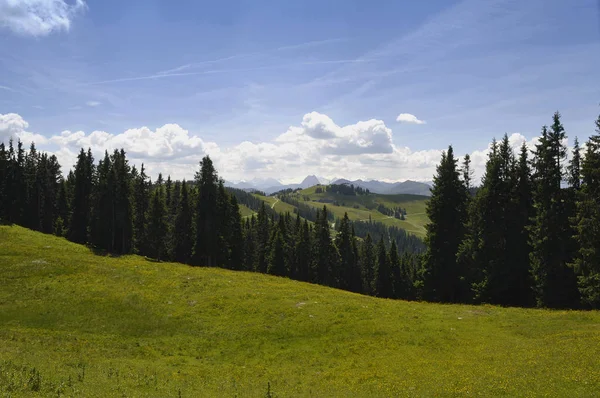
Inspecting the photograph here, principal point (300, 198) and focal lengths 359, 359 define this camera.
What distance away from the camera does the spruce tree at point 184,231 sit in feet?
260

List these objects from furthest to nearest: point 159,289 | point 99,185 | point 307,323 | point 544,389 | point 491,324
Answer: point 99,185
point 159,289
point 307,323
point 491,324
point 544,389

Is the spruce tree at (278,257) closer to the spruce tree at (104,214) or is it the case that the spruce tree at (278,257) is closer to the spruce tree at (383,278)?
the spruce tree at (383,278)

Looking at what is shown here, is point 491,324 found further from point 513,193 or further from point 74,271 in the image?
point 74,271

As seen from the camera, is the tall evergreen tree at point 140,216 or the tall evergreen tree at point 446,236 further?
the tall evergreen tree at point 140,216

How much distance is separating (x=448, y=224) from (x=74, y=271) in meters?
48.0

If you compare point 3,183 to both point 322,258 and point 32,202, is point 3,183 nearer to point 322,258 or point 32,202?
point 32,202

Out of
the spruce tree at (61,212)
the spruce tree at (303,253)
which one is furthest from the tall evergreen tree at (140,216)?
the spruce tree at (303,253)

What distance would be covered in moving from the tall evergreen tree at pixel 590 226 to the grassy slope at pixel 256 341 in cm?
499

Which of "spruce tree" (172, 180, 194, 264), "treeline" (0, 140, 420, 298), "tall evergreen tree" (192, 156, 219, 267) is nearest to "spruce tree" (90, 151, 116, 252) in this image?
"treeline" (0, 140, 420, 298)

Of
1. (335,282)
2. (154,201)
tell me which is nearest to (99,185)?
(154,201)

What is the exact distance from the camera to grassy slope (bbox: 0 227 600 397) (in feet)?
61.0

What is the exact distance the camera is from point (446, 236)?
48.2 meters

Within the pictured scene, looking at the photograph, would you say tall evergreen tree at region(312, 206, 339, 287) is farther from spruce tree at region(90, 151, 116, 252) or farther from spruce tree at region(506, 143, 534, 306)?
spruce tree at region(506, 143, 534, 306)

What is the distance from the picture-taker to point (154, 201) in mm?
77188
